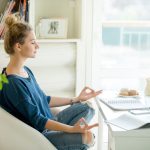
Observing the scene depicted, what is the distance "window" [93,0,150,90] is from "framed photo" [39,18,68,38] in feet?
1.19

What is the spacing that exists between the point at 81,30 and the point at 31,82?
84 centimetres

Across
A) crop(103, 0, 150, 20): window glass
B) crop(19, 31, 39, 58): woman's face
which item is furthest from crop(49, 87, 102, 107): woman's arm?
crop(103, 0, 150, 20): window glass

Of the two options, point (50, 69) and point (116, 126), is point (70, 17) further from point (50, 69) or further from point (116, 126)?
point (116, 126)

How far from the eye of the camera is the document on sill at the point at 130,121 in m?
1.67

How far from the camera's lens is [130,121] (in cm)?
178

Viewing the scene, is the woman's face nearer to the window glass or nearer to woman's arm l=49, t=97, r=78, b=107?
woman's arm l=49, t=97, r=78, b=107

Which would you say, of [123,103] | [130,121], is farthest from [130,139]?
[123,103]

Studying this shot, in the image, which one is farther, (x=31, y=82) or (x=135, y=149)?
(x=31, y=82)

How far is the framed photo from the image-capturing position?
2.73 meters

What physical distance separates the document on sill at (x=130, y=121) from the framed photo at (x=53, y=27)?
1.07m

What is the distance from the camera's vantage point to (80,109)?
211 centimetres

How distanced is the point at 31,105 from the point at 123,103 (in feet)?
1.91

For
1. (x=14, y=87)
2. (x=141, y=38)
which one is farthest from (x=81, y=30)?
(x=14, y=87)

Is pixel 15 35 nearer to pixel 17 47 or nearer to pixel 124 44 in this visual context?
pixel 17 47
